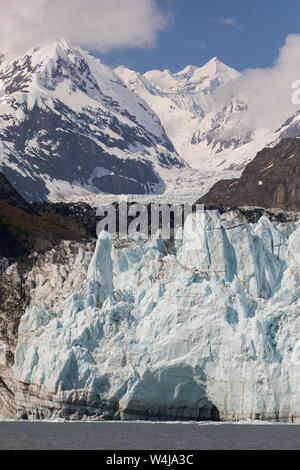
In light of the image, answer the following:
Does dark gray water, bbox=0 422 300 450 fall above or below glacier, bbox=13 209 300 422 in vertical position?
below

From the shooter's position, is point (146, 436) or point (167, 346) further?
point (167, 346)

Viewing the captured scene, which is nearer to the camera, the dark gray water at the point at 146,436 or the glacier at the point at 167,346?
the dark gray water at the point at 146,436

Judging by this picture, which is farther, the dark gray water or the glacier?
the glacier

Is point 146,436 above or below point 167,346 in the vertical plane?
below

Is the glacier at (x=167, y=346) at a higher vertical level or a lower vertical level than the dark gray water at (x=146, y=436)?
higher
